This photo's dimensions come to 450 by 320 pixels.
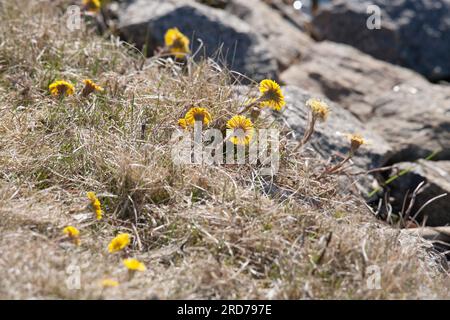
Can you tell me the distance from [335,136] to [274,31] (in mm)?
2064

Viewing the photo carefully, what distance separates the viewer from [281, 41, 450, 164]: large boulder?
4.96 meters

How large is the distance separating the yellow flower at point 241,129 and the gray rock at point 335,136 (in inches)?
23.5

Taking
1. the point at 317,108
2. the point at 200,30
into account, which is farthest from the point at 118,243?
the point at 200,30

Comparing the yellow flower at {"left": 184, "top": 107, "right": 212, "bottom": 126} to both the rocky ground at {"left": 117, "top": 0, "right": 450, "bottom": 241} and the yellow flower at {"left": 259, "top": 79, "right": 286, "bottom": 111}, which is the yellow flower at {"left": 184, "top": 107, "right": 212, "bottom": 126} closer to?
the yellow flower at {"left": 259, "top": 79, "right": 286, "bottom": 111}

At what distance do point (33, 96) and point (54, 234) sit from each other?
4.15 feet

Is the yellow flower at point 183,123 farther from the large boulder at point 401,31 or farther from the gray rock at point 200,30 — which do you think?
the large boulder at point 401,31

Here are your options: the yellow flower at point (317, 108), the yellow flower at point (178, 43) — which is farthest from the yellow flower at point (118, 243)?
the yellow flower at point (178, 43)

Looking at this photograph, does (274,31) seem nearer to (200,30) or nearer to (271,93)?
(200,30)

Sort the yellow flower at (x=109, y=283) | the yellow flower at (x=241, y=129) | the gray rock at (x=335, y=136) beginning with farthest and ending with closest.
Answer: the gray rock at (x=335, y=136)
the yellow flower at (x=241, y=129)
the yellow flower at (x=109, y=283)

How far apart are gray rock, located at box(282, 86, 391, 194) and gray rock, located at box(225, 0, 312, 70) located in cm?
131

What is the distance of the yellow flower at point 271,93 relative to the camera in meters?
3.64

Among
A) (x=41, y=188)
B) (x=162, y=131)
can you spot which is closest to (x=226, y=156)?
(x=162, y=131)

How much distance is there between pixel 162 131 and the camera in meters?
3.58

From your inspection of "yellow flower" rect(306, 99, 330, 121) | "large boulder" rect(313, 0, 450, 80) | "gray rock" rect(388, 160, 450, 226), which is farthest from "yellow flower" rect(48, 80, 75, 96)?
"large boulder" rect(313, 0, 450, 80)
